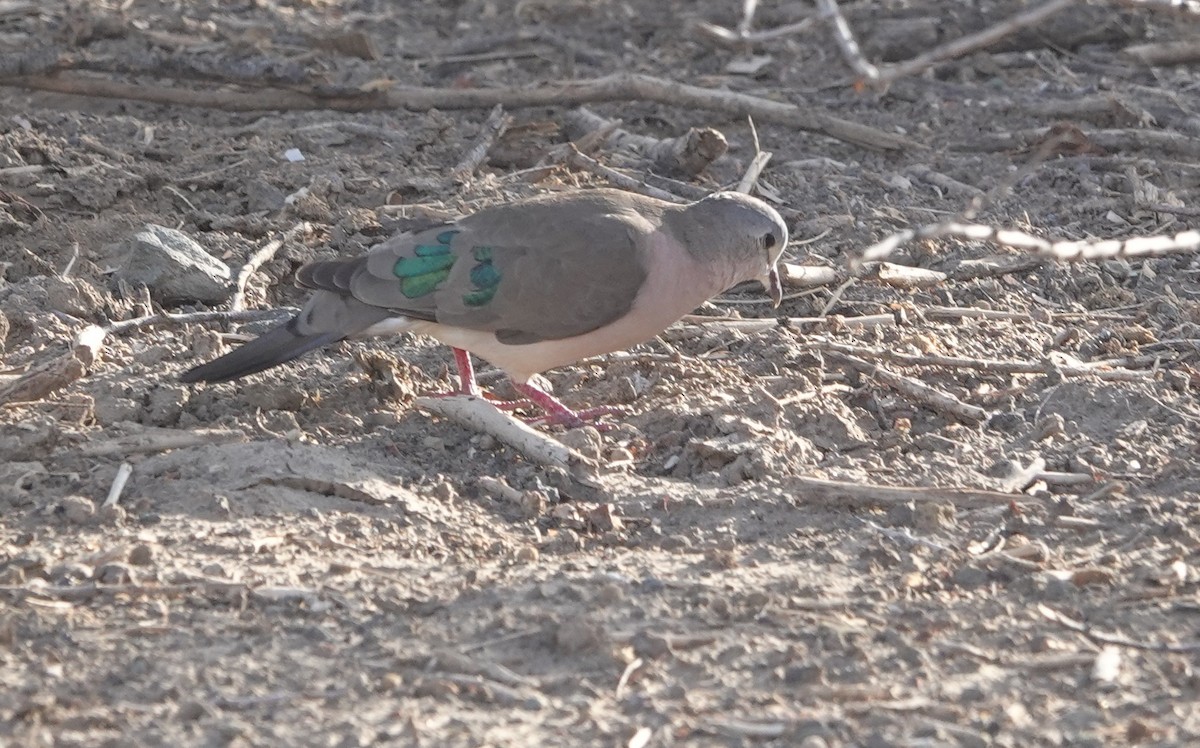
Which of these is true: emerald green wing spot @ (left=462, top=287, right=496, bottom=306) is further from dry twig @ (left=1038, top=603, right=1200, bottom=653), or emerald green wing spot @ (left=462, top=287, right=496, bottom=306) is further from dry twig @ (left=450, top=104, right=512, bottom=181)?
dry twig @ (left=1038, top=603, right=1200, bottom=653)

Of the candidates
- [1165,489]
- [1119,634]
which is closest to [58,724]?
[1119,634]

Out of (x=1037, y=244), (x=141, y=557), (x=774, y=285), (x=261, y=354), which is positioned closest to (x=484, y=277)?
(x=261, y=354)

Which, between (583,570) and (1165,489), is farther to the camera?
(1165,489)

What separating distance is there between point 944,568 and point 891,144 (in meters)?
4.06

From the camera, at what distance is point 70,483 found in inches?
197

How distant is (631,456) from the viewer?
547cm

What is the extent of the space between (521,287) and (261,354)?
93 centimetres

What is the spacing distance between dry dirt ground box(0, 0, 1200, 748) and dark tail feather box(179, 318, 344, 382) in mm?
190

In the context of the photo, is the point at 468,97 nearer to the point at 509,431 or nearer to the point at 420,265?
the point at 420,265

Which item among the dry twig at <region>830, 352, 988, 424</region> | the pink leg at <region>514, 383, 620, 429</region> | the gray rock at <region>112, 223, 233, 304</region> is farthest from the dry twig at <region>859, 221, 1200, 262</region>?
the gray rock at <region>112, 223, 233, 304</region>


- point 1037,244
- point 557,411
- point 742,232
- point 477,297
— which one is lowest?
point 557,411

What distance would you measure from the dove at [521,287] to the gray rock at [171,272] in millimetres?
777

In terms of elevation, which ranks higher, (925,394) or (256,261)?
(925,394)

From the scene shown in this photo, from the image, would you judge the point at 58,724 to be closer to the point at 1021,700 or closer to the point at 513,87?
the point at 1021,700
